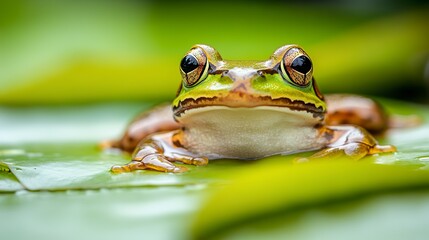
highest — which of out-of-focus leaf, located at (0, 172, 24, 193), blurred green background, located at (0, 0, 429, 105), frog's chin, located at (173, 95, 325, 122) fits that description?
blurred green background, located at (0, 0, 429, 105)

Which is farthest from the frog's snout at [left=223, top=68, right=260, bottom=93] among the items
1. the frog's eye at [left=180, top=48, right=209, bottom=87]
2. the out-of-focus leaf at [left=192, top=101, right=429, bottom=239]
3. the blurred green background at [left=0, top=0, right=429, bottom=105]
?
the blurred green background at [left=0, top=0, right=429, bottom=105]

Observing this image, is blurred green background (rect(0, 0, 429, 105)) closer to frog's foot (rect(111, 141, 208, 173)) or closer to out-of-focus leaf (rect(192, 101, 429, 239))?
frog's foot (rect(111, 141, 208, 173))

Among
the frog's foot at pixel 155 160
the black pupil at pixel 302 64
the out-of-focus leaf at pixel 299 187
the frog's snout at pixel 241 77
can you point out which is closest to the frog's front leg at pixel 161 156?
the frog's foot at pixel 155 160

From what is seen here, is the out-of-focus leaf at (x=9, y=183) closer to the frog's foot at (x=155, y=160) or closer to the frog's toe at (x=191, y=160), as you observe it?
the frog's foot at (x=155, y=160)

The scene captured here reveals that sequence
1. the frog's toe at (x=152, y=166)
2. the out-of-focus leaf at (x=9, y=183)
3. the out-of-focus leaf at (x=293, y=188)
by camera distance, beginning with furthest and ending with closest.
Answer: the frog's toe at (x=152, y=166), the out-of-focus leaf at (x=9, y=183), the out-of-focus leaf at (x=293, y=188)

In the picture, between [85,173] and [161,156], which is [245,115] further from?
[85,173]

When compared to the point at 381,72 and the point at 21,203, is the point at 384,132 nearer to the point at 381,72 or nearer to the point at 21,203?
the point at 381,72

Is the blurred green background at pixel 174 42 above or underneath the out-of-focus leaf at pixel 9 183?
above

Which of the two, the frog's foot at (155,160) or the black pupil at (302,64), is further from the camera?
the black pupil at (302,64)

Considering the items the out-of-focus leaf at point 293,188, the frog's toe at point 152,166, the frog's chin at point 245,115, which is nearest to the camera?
the out-of-focus leaf at point 293,188
